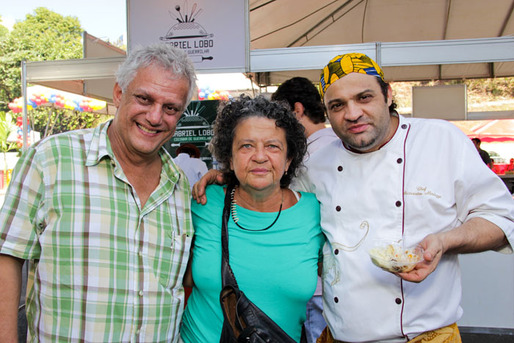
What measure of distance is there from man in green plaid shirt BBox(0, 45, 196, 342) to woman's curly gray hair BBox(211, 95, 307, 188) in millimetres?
367

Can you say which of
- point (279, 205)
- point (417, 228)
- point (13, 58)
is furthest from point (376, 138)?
point (13, 58)

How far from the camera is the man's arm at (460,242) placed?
1.45m

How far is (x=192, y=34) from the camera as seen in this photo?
4.11 metres

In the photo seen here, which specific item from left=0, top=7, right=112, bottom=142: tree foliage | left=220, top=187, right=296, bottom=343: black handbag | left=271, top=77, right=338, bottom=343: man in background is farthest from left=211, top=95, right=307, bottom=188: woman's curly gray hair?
left=0, top=7, right=112, bottom=142: tree foliage

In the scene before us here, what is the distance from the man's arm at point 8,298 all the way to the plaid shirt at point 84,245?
59 millimetres

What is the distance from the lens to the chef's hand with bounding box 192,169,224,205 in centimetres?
193

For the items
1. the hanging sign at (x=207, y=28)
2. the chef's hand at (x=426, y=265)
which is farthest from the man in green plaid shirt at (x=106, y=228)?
the hanging sign at (x=207, y=28)

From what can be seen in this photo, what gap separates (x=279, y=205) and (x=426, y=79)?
8.56 meters

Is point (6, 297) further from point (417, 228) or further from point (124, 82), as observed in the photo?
point (417, 228)

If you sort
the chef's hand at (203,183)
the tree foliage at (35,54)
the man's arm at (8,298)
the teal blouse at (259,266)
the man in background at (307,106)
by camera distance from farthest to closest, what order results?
the tree foliage at (35,54), the man in background at (307,106), the chef's hand at (203,183), the teal blouse at (259,266), the man's arm at (8,298)

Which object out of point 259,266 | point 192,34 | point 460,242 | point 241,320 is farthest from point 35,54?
point 460,242

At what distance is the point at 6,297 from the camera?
1426 millimetres

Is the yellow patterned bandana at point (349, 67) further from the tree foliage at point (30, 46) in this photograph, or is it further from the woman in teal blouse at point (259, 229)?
the tree foliage at point (30, 46)

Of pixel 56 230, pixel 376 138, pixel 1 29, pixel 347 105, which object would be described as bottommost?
pixel 56 230
